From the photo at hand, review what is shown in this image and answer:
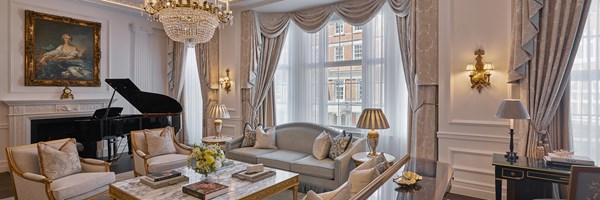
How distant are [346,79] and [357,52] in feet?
1.72

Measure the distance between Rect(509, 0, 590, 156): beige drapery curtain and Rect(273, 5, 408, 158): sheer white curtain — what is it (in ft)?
5.35

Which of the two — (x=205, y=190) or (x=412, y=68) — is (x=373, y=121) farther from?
(x=205, y=190)

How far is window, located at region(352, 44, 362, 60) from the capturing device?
5.27 m

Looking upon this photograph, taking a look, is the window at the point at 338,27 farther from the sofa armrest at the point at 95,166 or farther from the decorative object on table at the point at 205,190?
the sofa armrest at the point at 95,166

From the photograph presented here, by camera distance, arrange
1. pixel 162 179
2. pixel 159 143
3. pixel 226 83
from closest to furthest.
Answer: pixel 162 179 < pixel 159 143 < pixel 226 83

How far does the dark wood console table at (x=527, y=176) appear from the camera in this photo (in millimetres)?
2715

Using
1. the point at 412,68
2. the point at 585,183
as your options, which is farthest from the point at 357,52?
the point at 585,183

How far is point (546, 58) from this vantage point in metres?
3.34

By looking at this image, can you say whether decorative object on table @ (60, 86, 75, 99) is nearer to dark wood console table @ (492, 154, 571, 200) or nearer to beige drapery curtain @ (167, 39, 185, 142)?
beige drapery curtain @ (167, 39, 185, 142)

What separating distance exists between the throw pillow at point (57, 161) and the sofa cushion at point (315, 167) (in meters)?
2.78

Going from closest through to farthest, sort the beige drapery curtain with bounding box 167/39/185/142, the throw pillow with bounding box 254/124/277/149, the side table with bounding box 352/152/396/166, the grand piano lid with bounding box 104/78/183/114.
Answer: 1. the side table with bounding box 352/152/396/166
2. the throw pillow with bounding box 254/124/277/149
3. the grand piano lid with bounding box 104/78/183/114
4. the beige drapery curtain with bounding box 167/39/185/142

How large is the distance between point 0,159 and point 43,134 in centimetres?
72

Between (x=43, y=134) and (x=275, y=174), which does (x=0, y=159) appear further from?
(x=275, y=174)

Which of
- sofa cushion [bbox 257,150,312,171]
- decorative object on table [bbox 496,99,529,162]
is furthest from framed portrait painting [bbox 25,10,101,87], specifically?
decorative object on table [bbox 496,99,529,162]
